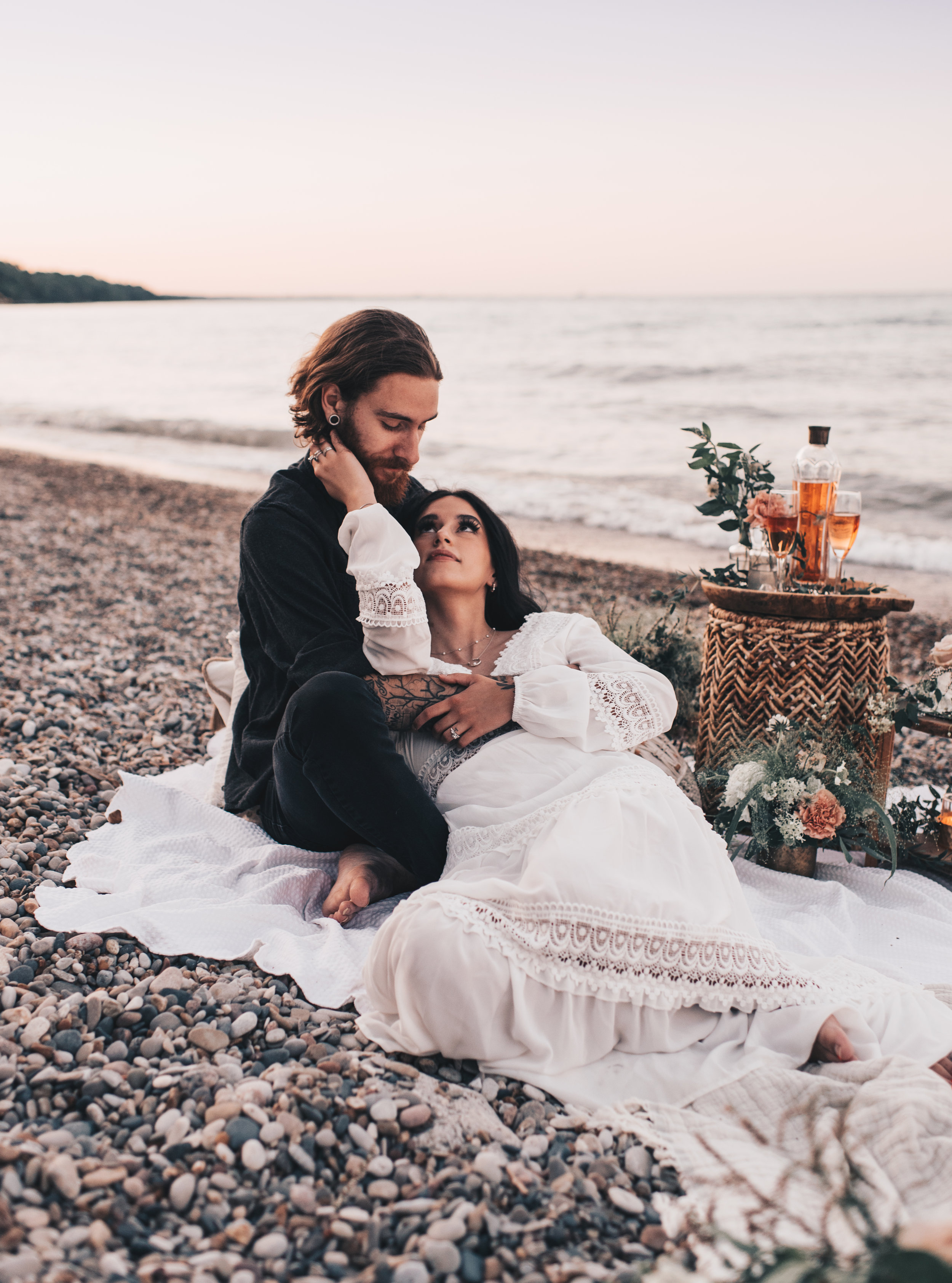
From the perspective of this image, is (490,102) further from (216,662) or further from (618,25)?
(216,662)

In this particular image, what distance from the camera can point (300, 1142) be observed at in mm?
1909

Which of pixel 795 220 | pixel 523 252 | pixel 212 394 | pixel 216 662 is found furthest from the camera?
pixel 523 252

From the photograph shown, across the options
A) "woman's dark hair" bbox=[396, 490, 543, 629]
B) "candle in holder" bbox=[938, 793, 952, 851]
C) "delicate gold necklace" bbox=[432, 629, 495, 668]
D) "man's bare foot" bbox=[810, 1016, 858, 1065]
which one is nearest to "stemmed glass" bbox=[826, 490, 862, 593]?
"candle in holder" bbox=[938, 793, 952, 851]

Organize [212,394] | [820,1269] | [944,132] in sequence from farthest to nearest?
[212,394] → [944,132] → [820,1269]

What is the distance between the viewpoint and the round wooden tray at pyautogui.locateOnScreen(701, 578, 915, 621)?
3.62 meters

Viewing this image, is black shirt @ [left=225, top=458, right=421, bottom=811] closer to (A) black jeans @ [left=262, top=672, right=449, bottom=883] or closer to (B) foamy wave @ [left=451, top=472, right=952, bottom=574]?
(A) black jeans @ [left=262, top=672, right=449, bottom=883]

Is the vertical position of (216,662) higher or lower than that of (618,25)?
lower

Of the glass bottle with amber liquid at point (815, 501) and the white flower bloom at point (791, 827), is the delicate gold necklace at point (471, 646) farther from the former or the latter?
the glass bottle with amber liquid at point (815, 501)

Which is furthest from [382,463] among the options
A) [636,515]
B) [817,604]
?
[636,515]

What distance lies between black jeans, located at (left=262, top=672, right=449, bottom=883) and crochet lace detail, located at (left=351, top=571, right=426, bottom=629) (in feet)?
0.75

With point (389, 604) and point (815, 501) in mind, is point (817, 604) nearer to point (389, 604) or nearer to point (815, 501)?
point (815, 501)

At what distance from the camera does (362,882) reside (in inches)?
116

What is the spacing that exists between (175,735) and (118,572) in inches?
175

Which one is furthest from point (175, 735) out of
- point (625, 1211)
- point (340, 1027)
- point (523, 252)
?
point (523, 252)
